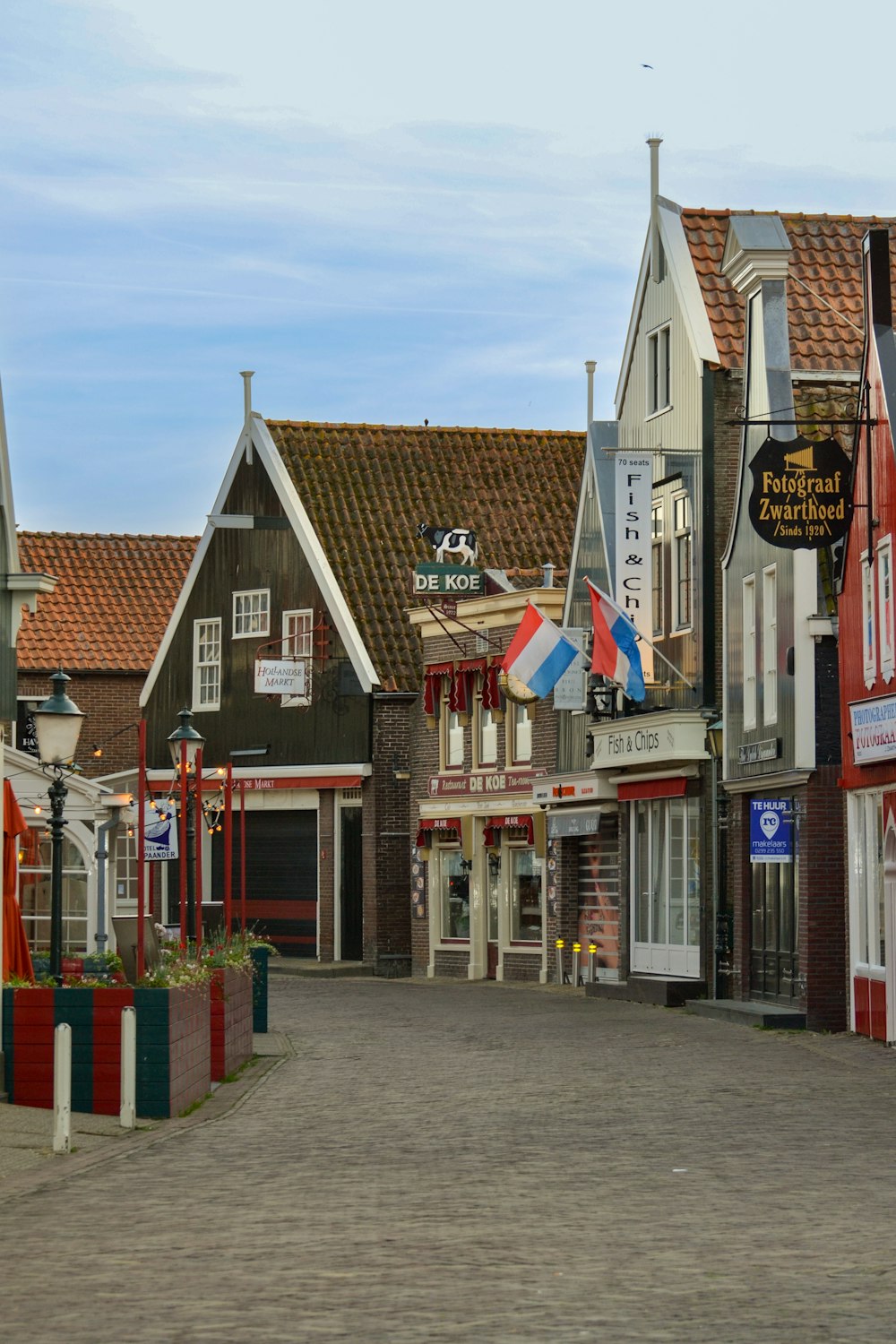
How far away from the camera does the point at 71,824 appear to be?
131 ft

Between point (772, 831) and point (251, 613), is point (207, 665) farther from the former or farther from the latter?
point (772, 831)

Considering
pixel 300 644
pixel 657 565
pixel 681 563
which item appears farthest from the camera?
pixel 300 644

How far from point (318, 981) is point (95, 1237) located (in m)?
31.1

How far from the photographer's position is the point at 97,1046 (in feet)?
57.1

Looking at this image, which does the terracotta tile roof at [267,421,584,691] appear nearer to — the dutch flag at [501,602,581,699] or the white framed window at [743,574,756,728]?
the dutch flag at [501,602,581,699]

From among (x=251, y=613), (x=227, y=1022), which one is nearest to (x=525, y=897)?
(x=251, y=613)

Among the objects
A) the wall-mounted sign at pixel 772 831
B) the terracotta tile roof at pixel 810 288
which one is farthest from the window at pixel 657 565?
the wall-mounted sign at pixel 772 831

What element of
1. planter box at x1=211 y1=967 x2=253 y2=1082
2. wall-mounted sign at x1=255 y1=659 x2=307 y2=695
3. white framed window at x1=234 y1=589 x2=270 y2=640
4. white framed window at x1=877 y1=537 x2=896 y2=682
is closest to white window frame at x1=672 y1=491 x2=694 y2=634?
white framed window at x1=877 y1=537 x2=896 y2=682

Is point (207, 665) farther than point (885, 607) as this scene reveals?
Yes

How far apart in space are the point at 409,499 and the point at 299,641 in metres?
3.51

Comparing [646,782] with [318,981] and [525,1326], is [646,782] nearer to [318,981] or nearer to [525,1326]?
[318,981]

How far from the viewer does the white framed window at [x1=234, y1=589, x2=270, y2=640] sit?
1875 inches

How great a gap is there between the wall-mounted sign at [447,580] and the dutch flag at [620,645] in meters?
9.46

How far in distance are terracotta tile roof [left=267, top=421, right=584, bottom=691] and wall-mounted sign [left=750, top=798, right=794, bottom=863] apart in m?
17.3
